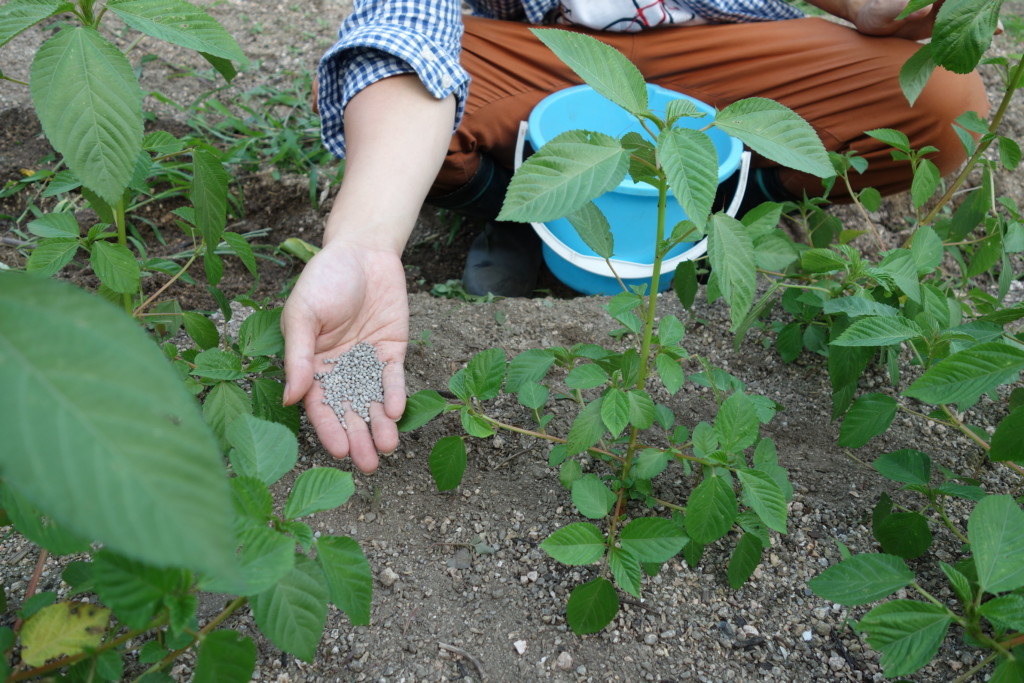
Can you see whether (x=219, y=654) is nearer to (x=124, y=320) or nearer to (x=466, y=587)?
(x=124, y=320)

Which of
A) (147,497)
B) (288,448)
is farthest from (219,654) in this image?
(147,497)

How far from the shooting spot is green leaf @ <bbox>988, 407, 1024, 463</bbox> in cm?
82

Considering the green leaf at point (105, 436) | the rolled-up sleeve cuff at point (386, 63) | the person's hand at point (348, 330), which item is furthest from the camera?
the rolled-up sleeve cuff at point (386, 63)

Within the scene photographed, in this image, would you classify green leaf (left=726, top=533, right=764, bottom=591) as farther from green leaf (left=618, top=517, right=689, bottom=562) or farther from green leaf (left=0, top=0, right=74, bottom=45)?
green leaf (left=0, top=0, right=74, bottom=45)

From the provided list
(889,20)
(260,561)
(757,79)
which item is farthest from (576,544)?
(889,20)

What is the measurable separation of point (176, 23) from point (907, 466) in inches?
42.3

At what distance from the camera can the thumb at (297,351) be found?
1105 millimetres

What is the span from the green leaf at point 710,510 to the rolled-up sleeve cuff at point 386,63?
40.8 inches

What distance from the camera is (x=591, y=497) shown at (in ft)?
3.17

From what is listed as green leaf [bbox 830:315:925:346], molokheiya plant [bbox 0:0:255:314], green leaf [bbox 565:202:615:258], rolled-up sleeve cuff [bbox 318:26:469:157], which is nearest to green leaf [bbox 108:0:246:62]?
molokheiya plant [bbox 0:0:255:314]

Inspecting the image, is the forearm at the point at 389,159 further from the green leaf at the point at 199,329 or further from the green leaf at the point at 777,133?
the green leaf at the point at 777,133

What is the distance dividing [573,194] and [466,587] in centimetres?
64

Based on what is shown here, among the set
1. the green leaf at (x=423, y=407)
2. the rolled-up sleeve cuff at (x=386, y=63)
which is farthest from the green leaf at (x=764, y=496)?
the rolled-up sleeve cuff at (x=386, y=63)

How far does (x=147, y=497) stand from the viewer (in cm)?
40
